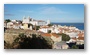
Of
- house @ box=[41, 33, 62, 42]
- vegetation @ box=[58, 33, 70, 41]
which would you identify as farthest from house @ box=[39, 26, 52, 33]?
vegetation @ box=[58, 33, 70, 41]

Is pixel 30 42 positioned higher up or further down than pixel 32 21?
further down

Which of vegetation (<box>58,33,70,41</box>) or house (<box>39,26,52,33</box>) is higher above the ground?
house (<box>39,26,52,33</box>)

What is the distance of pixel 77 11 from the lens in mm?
1866

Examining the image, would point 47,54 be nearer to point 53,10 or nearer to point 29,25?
point 29,25

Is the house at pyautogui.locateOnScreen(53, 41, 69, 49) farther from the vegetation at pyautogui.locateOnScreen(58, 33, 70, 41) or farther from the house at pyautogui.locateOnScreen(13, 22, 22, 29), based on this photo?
the house at pyautogui.locateOnScreen(13, 22, 22, 29)

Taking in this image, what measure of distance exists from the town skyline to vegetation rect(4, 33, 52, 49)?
27 cm

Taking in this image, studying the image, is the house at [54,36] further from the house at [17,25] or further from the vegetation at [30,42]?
the house at [17,25]

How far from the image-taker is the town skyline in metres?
1.86

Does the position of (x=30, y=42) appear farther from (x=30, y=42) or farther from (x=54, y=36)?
(x=54, y=36)

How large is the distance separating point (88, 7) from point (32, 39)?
0.90 meters

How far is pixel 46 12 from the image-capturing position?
73.6 inches

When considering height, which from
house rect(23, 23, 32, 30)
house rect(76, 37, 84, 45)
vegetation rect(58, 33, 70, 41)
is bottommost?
house rect(76, 37, 84, 45)

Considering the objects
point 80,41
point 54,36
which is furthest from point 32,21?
point 80,41

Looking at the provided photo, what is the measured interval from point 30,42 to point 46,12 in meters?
0.47
